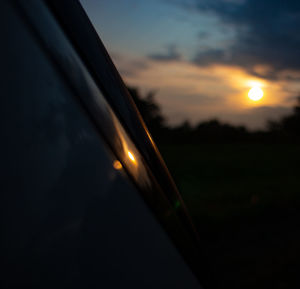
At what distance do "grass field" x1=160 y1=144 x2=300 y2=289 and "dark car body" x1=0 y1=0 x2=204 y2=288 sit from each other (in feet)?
7.71

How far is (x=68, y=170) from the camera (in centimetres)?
65

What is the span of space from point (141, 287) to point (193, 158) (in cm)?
861

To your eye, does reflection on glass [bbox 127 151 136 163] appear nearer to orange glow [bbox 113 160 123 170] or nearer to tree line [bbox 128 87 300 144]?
orange glow [bbox 113 160 123 170]

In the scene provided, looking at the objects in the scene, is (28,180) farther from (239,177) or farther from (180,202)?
(239,177)

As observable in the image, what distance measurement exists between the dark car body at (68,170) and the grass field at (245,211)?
2.35m

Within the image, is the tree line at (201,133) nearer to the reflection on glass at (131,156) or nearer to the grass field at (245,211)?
the grass field at (245,211)

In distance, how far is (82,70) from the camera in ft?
2.26

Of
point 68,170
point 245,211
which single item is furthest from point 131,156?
point 245,211

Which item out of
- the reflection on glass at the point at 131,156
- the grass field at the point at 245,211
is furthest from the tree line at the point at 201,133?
the reflection on glass at the point at 131,156

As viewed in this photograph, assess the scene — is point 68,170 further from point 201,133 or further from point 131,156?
point 201,133

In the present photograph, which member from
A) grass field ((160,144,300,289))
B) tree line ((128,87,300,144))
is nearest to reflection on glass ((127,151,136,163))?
grass field ((160,144,300,289))

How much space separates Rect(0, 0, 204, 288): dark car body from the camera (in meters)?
0.59

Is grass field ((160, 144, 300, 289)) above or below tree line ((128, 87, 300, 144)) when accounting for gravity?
below

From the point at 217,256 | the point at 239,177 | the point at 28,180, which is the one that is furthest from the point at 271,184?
the point at 28,180
